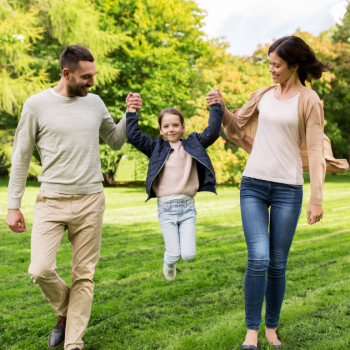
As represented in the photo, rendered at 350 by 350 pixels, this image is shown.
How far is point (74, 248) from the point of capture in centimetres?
314

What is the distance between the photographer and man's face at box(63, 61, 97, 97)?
291cm

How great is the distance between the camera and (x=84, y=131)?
118 inches

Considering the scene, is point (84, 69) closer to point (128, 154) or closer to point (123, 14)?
point (128, 154)

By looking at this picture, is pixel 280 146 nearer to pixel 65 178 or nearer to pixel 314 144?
pixel 314 144

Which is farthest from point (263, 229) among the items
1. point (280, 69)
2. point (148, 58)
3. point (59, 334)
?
point (148, 58)

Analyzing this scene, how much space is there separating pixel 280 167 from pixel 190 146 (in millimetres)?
865

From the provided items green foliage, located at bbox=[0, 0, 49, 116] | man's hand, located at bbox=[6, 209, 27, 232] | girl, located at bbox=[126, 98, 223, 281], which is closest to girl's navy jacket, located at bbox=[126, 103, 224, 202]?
girl, located at bbox=[126, 98, 223, 281]

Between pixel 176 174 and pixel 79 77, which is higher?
pixel 79 77

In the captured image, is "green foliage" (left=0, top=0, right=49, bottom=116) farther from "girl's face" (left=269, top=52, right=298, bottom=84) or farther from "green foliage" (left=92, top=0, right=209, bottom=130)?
"girl's face" (left=269, top=52, right=298, bottom=84)

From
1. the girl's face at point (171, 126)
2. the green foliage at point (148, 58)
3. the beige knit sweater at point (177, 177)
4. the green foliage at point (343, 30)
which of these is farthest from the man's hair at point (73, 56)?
the green foliage at point (343, 30)

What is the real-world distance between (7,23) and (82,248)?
1510cm

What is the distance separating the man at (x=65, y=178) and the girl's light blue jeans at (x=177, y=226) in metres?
0.62

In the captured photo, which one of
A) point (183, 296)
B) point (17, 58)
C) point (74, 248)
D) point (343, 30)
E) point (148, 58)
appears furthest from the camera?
point (343, 30)

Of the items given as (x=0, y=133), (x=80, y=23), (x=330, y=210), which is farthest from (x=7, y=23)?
(x=330, y=210)
